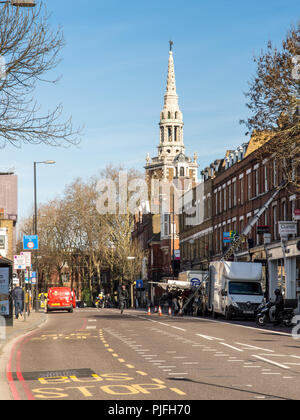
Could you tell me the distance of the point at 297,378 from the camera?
13594 millimetres

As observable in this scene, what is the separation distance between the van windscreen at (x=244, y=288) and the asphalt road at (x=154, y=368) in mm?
13204

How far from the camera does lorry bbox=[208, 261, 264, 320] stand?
39.0m

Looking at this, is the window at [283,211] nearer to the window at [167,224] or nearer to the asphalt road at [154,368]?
the asphalt road at [154,368]

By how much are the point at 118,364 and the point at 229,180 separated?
49.3 meters

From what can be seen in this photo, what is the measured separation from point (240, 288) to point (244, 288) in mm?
232

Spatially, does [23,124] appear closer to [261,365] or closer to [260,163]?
[261,365]

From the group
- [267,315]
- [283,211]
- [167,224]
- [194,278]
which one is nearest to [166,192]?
[167,224]

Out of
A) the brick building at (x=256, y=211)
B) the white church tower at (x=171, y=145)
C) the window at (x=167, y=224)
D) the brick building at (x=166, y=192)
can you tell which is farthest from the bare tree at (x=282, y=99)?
the white church tower at (x=171, y=145)

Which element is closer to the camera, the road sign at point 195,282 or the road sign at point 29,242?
the road sign at point 29,242

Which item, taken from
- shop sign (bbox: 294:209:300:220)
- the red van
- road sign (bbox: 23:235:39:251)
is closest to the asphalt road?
road sign (bbox: 23:235:39:251)

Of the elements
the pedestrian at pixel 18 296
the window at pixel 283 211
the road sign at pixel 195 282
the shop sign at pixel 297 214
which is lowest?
the pedestrian at pixel 18 296

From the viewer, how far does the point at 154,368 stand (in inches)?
612

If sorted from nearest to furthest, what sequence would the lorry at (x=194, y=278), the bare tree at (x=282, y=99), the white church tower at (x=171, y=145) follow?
the bare tree at (x=282, y=99) → the lorry at (x=194, y=278) → the white church tower at (x=171, y=145)

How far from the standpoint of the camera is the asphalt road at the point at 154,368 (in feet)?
38.7
